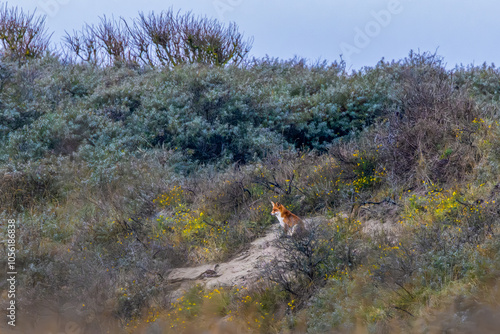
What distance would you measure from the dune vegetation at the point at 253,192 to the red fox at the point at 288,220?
401 mm

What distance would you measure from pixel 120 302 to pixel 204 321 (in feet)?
3.99

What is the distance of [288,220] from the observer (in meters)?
7.48

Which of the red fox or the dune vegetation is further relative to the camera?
the red fox

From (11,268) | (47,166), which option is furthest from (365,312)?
(47,166)

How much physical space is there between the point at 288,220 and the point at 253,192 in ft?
5.77

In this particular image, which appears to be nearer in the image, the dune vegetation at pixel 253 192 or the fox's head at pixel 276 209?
the dune vegetation at pixel 253 192

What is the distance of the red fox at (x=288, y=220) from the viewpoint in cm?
716

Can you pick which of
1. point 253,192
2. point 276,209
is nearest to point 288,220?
point 276,209

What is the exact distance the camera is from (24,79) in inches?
571

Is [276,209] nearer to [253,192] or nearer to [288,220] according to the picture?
[288,220]

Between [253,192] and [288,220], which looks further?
[253,192]

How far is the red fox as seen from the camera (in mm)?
7162

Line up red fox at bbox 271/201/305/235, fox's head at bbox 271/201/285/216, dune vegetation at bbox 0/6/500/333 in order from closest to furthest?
dune vegetation at bbox 0/6/500/333
red fox at bbox 271/201/305/235
fox's head at bbox 271/201/285/216

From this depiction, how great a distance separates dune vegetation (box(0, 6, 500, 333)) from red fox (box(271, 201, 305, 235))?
0.40m
